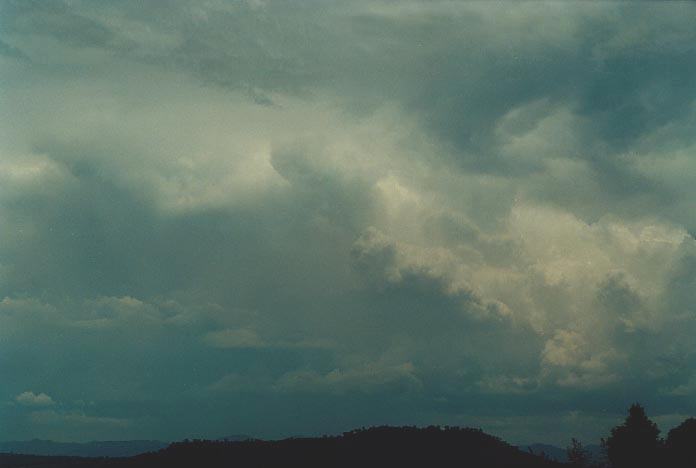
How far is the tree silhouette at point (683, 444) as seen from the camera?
151 meters

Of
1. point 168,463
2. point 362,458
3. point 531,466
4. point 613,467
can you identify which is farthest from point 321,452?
point 613,467

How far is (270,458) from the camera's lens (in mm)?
195125

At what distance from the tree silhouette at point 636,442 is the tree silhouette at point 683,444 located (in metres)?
4.30

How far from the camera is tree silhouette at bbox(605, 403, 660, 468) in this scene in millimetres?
149500

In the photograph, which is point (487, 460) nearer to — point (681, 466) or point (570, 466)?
point (570, 466)

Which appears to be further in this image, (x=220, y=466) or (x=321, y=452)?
(x=321, y=452)

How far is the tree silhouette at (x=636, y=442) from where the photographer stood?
5886 inches

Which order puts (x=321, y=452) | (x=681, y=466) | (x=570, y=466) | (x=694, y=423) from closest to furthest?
(x=681, y=466) → (x=694, y=423) → (x=570, y=466) → (x=321, y=452)

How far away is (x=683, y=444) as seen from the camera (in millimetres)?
155750

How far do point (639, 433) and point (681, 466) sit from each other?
11012mm

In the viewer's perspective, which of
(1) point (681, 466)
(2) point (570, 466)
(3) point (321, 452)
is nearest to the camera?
(1) point (681, 466)

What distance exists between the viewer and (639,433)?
Answer: 492ft

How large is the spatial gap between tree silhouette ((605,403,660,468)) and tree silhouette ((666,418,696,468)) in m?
4.30

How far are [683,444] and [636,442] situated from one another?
1402 centimetres
